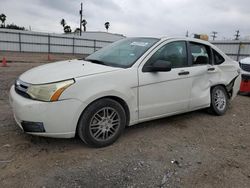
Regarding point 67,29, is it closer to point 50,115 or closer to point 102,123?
point 102,123

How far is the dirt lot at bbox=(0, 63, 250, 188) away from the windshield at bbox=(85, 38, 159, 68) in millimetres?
1157

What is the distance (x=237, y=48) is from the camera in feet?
56.2

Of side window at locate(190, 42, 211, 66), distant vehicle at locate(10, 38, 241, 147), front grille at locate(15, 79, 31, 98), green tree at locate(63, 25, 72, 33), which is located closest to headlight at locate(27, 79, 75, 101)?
distant vehicle at locate(10, 38, 241, 147)

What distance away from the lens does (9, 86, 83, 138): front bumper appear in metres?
2.78

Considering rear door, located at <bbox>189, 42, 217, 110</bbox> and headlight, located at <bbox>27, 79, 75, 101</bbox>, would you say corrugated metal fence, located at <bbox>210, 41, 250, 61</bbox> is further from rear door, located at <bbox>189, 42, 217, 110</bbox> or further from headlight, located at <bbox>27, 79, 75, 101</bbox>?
headlight, located at <bbox>27, 79, 75, 101</bbox>

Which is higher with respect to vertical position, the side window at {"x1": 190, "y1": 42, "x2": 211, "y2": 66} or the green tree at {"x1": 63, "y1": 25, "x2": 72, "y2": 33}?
the green tree at {"x1": 63, "y1": 25, "x2": 72, "y2": 33}

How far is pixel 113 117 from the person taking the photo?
3.26 meters

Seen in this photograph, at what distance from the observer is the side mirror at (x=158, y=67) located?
3.45 meters

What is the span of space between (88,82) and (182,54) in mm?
1932

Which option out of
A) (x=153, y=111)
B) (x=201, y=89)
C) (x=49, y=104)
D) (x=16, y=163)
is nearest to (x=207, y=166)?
(x=153, y=111)

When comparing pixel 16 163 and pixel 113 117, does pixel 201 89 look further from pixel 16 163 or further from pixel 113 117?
pixel 16 163

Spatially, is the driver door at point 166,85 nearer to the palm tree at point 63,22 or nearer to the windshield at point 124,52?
the windshield at point 124,52

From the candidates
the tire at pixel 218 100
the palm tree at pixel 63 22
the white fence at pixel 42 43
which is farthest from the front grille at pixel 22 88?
the palm tree at pixel 63 22

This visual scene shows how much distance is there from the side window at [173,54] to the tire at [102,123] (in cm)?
98
